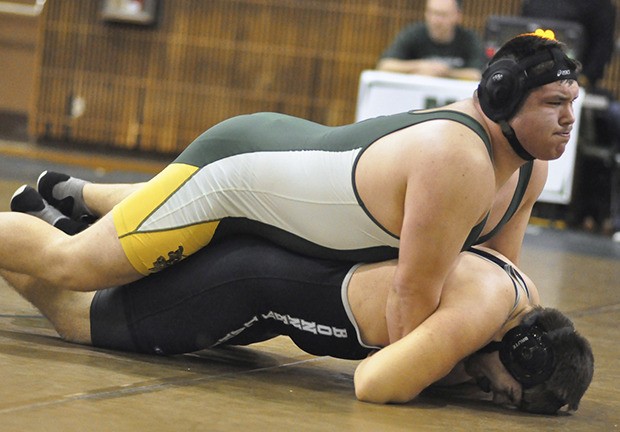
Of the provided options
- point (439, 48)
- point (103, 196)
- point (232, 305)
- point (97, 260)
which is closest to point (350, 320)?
point (232, 305)

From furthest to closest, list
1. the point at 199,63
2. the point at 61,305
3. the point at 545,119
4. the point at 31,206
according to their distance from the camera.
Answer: the point at 199,63, the point at 31,206, the point at 61,305, the point at 545,119

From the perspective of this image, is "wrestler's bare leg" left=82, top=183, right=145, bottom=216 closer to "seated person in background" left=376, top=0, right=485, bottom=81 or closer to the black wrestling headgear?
the black wrestling headgear

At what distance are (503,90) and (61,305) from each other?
1.19 meters

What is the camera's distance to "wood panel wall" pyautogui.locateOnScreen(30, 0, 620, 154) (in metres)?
9.34

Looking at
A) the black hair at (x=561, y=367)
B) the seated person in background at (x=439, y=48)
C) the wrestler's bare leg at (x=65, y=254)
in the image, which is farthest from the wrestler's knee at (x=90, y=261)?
the seated person in background at (x=439, y=48)

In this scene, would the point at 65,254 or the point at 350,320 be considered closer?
the point at 350,320

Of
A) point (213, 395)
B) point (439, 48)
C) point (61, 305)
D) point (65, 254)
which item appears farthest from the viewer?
point (439, 48)

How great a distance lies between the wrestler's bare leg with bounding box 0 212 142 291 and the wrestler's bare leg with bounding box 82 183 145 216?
34 centimetres

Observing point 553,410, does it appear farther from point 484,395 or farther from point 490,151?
point 490,151

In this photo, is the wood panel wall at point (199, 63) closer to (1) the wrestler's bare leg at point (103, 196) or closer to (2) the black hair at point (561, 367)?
(1) the wrestler's bare leg at point (103, 196)

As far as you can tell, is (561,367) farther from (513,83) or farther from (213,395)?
(213,395)

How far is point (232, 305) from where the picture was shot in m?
2.71

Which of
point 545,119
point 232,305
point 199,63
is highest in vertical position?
point 545,119

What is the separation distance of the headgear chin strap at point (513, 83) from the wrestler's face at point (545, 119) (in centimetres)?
1
